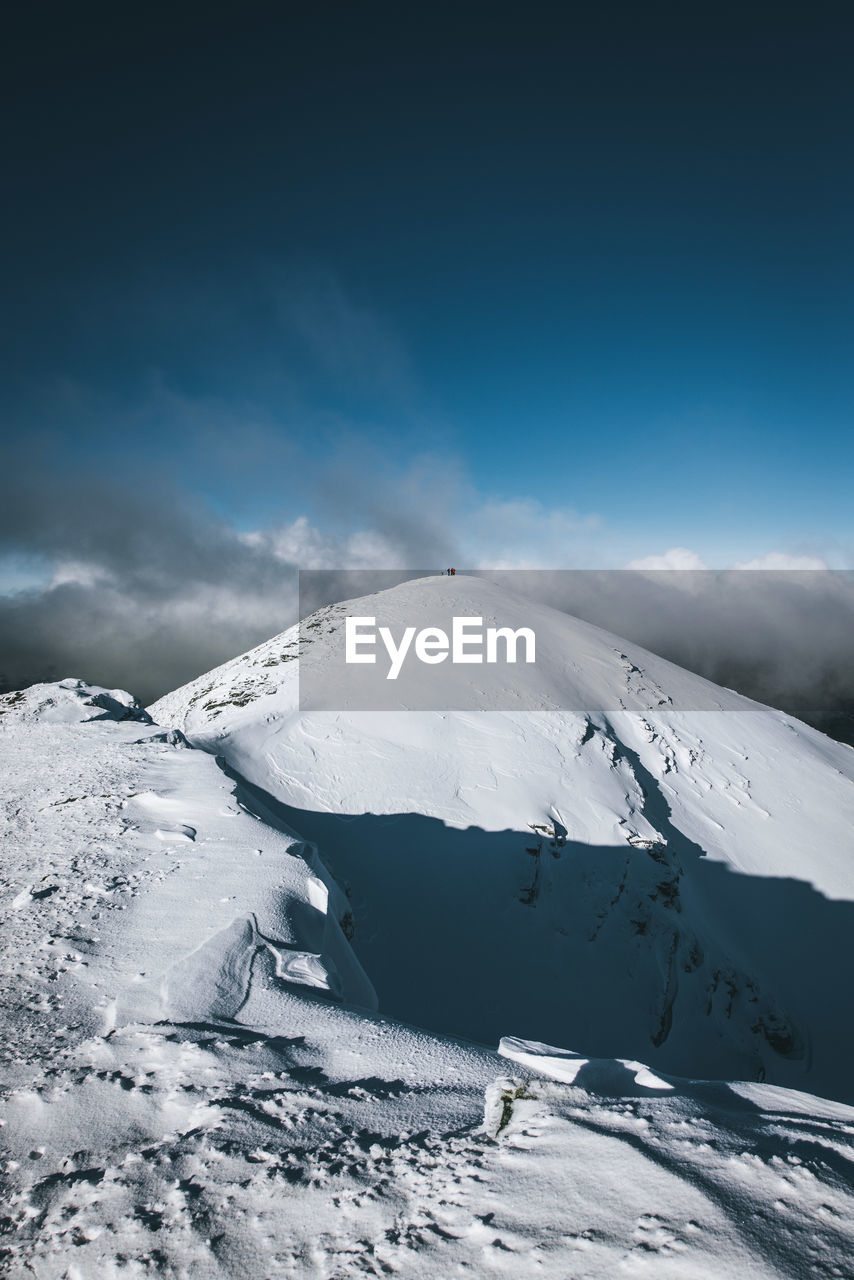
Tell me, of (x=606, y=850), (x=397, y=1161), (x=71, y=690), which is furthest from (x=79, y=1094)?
(x=606, y=850)

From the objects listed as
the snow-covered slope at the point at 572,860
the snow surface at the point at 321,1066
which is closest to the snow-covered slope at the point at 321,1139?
the snow surface at the point at 321,1066

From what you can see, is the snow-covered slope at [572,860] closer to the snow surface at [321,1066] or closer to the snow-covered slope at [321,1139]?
the snow surface at [321,1066]

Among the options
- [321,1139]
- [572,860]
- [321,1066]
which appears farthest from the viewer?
[572,860]

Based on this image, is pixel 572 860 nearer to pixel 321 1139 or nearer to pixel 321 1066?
pixel 321 1066

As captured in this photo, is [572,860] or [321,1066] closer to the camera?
[321,1066]

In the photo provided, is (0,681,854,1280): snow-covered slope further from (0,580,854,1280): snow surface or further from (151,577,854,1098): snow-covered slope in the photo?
(151,577,854,1098): snow-covered slope

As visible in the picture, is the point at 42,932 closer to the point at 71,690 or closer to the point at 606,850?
the point at 71,690

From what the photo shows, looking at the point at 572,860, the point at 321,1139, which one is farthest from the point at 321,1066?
the point at 572,860
